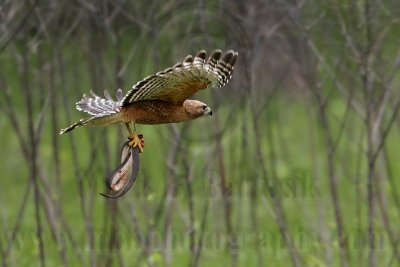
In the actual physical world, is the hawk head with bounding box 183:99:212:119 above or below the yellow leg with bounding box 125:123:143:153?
above

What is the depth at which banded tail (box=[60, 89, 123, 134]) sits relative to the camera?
430 centimetres

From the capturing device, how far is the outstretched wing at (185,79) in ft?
13.8

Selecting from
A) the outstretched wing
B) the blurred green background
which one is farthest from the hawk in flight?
the blurred green background

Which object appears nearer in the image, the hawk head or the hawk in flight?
the hawk in flight

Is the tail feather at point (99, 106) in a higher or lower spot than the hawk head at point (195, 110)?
higher

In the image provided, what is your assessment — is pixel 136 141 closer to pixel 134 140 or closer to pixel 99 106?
pixel 134 140

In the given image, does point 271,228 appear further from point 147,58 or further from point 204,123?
point 147,58

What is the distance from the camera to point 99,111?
14.8ft

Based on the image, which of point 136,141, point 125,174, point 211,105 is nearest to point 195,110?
point 136,141

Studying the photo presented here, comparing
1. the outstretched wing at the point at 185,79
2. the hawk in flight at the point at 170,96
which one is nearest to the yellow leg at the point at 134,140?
the hawk in flight at the point at 170,96

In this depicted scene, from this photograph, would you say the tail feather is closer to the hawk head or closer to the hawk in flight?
the hawk in flight

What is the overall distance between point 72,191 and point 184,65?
8267 mm

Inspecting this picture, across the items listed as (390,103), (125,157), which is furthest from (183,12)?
(125,157)

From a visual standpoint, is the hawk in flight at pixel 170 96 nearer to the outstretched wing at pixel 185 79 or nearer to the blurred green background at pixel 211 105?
the outstretched wing at pixel 185 79
